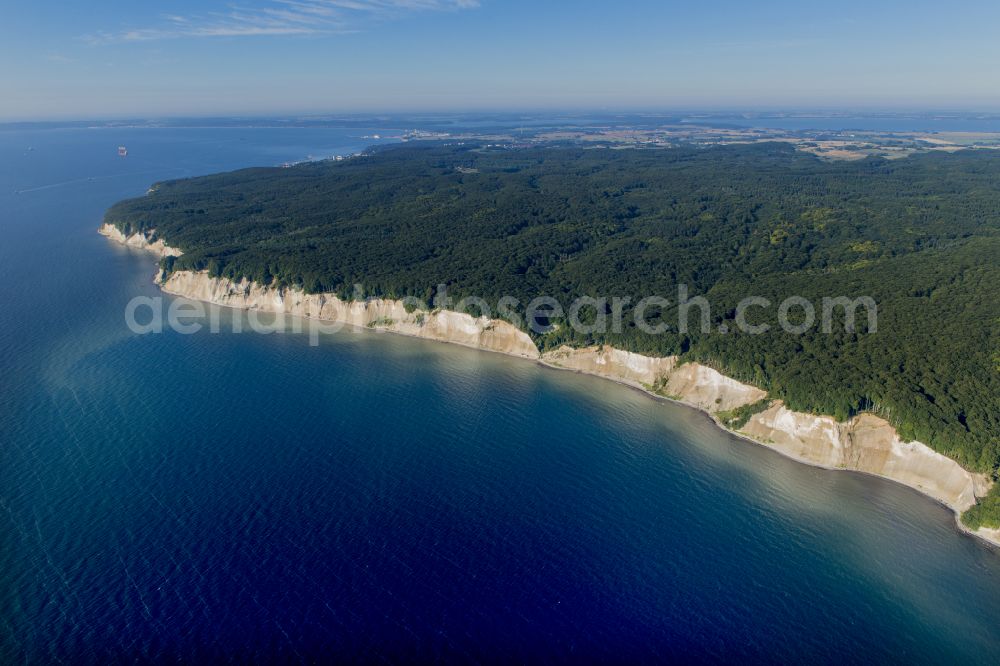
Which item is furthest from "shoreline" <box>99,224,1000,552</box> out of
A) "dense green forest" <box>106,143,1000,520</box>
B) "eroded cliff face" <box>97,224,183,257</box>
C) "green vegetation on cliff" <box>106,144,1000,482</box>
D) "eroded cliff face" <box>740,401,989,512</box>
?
"eroded cliff face" <box>97,224,183,257</box>

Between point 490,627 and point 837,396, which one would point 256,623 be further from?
point 837,396

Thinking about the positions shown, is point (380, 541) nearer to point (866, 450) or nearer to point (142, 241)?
point (866, 450)

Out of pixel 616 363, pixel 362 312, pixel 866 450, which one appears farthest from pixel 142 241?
pixel 866 450

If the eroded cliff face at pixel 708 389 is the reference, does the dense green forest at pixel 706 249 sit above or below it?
above

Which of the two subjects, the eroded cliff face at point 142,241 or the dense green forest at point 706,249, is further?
the eroded cliff face at point 142,241

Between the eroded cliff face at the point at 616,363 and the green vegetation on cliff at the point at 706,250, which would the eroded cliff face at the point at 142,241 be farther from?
the eroded cliff face at the point at 616,363

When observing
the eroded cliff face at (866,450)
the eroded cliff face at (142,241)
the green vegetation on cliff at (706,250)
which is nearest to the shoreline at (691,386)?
the eroded cliff face at (866,450)

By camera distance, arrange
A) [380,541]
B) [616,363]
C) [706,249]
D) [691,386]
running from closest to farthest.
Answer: [380,541], [691,386], [616,363], [706,249]
